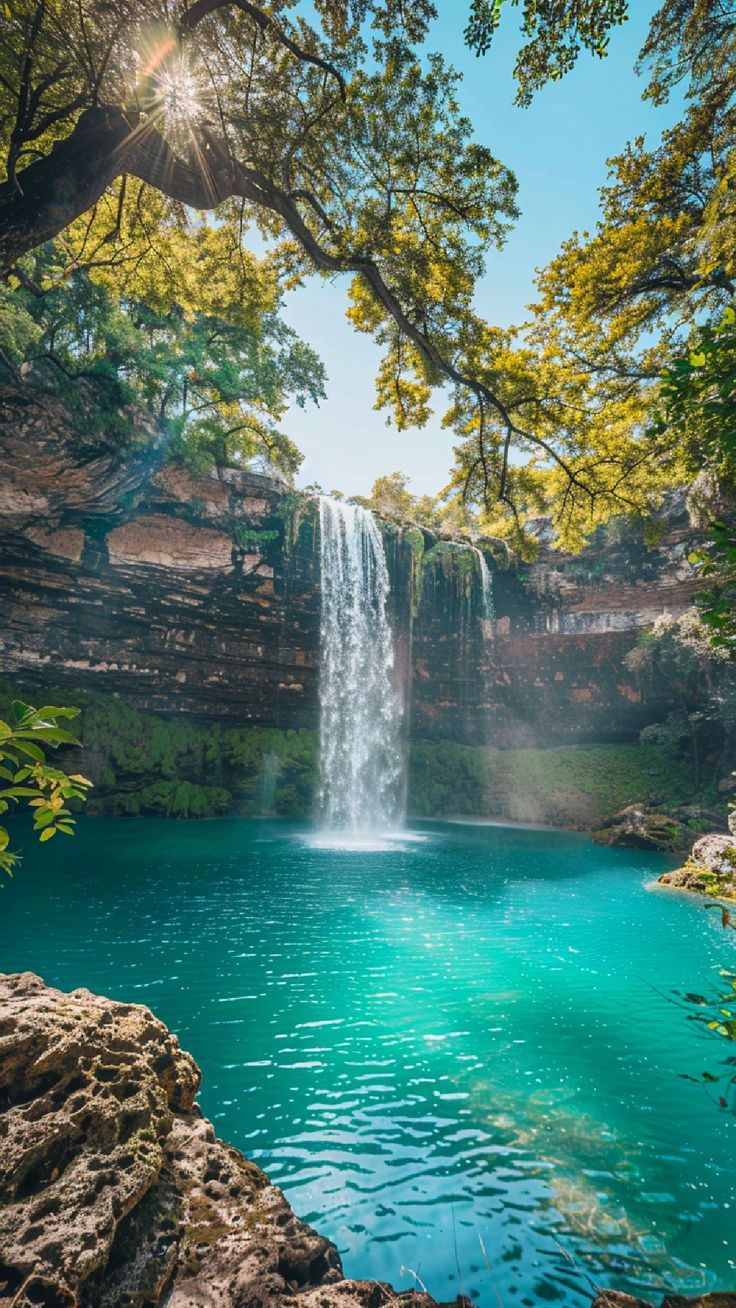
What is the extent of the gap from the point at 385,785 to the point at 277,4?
20645 mm

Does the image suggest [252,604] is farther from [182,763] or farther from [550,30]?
[550,30]

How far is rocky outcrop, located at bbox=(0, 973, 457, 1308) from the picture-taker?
1562mm

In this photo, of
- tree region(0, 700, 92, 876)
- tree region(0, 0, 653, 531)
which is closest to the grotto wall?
tree region(0, 0, 653, 531)

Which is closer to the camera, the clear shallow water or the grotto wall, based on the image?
the clear shallow water

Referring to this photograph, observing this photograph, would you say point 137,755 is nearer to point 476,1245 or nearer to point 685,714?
point 476,1245

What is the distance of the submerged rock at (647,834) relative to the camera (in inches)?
582

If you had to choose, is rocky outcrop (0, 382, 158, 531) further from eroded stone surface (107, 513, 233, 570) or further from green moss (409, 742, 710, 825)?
green moss (409, 742, 710, 825)

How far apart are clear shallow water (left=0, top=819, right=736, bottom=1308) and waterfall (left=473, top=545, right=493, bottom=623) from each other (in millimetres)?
15961

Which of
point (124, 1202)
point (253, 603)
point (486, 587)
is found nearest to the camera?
point (124, 1202)

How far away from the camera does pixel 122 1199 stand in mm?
1754

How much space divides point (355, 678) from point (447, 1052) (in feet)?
56.4

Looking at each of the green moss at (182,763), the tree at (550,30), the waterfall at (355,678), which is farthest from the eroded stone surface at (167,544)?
the tree at (550,30)

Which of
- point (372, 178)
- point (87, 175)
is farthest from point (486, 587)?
point (87, 175)

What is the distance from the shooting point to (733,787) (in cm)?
1792
